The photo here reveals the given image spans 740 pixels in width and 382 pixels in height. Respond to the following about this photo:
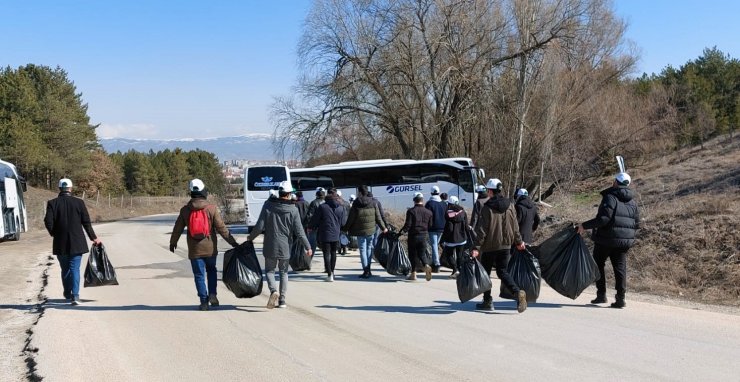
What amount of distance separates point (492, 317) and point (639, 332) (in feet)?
6.04

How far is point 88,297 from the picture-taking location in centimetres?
1114

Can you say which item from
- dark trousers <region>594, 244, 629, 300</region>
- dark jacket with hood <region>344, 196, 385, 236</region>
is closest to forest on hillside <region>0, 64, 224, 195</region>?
dark jacket with hood <region>344, 196, 385, 236</region>

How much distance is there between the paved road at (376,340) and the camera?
6297 mm

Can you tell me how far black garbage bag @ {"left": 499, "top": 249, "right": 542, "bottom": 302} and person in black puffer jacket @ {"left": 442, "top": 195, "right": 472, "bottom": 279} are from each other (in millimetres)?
3857

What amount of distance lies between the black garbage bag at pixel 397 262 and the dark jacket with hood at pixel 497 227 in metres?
3.72

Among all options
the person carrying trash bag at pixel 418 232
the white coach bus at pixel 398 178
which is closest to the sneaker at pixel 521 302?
the person carrying trash bag at pixel 418 232

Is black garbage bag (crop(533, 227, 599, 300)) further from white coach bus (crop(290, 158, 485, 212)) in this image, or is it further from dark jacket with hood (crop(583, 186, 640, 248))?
white coach bus (crop(290, 158, 485, 212))

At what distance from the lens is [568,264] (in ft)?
31.2

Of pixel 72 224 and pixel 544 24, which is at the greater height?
pixel 544 24

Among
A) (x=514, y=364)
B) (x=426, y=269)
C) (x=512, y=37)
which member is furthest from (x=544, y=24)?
(x=514, y=364)

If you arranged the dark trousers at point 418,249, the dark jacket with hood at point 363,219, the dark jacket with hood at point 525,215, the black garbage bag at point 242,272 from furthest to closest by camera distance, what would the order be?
the dark jacket with hood at point 363,219, the dark trousers at point 418,249, the dark jacket with hood at point 525,215, the black garbage bag at point 242,272

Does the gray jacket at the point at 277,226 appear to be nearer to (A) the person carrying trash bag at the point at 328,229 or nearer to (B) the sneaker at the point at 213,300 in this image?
(B) the sneaker at the point at 213,300

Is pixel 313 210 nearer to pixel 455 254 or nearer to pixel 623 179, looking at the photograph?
pixel 455 254

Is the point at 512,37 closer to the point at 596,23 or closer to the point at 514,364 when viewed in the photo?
the point at 596,23
